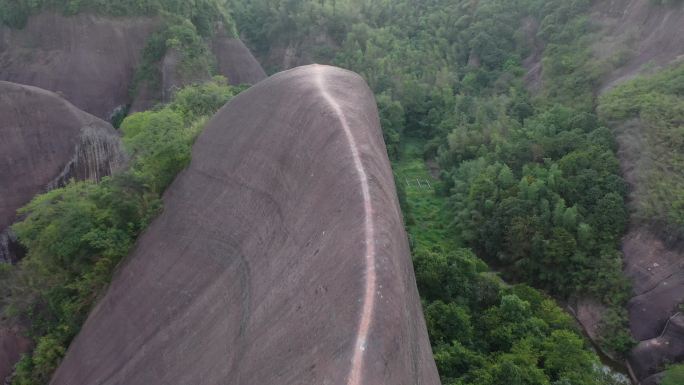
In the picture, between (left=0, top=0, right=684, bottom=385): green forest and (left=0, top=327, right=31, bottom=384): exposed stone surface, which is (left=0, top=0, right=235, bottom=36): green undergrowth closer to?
(left=0, top=0, right=684, bottom=385): green forest

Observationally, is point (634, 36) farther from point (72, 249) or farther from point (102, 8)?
point (102, 8)

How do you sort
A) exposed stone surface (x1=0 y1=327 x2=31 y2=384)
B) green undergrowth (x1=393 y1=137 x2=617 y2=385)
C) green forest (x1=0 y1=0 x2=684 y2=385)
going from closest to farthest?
exposed stone surface (x1=0 y1=327 x2=31 y2=384) < green undergrowth (x1=393 y1=137 x2=617 y2=385) < green forest (x1=0 y1=0 x2=684 y2=385)

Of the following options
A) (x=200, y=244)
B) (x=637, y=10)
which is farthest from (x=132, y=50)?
(x=637, y=10)

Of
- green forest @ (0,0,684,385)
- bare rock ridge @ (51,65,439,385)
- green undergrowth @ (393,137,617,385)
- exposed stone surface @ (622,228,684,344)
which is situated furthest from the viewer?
exposed stone surface @ (622,228,684,344)

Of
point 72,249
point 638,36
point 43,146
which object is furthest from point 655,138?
point 43,146

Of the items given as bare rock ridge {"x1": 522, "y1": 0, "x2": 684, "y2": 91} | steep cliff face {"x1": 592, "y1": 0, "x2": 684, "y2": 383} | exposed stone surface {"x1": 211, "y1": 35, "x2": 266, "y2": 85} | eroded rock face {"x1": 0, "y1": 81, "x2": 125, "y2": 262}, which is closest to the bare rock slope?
eroded rock face {"x1": 0, "y1": 81, "x2": 125, "y2": 262}

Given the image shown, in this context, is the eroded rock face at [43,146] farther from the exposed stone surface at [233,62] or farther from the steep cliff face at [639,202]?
the steep cliff face at [639,202]

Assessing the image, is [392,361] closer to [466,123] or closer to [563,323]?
[563,323]
